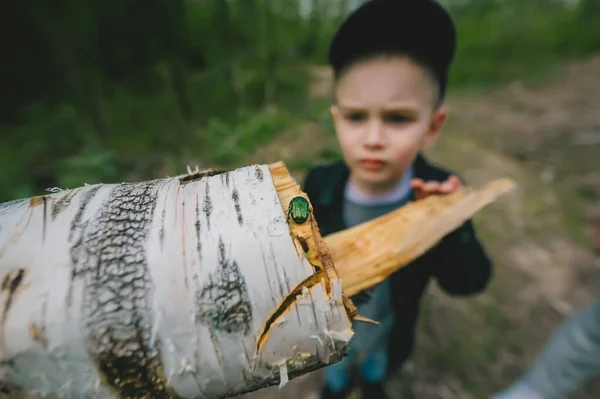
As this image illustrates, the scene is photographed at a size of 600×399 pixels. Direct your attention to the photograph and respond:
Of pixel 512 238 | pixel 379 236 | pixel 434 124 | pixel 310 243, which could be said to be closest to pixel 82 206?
pixel 310 243

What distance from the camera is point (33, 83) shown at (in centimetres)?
379

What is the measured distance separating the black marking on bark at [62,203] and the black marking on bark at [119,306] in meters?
0.09

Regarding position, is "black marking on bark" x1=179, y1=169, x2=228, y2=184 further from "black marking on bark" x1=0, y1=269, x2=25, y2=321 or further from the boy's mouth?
the boy's mouth

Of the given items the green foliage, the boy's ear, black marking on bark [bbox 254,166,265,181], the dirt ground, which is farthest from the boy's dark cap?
the green foliage

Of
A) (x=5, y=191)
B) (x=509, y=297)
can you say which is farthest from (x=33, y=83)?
(x=509, y=297)

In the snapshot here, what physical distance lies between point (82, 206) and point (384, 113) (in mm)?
939

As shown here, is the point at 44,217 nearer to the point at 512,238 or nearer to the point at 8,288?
the point at 8,288

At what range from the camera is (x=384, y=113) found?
1216 millimetres

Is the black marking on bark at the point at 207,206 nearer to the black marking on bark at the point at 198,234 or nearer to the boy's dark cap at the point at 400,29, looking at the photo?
the black marking on bark at the point at 198,234

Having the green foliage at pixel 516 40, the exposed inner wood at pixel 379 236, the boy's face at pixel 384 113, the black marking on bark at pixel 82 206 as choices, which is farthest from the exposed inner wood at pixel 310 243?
the green foliage at pixel 516 40

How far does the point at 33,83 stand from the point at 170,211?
4190 millimetres

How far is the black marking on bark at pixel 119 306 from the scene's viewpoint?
0.65 meters

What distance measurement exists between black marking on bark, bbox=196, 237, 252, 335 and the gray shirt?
82cm

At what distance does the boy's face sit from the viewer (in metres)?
1.20
